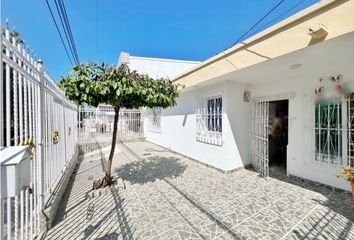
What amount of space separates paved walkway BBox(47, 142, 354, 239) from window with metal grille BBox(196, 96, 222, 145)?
4.95 ft

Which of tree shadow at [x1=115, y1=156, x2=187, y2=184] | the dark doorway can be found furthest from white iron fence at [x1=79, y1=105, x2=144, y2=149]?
the dark doorway

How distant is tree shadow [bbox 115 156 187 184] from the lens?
206 inches

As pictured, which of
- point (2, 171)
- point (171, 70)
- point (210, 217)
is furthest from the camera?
point (171, 70)

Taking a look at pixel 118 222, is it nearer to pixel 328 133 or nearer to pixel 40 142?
pixel 40 142

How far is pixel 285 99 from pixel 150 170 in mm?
4734

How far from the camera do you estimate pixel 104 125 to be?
11914mm

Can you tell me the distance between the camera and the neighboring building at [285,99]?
2986 millimetres

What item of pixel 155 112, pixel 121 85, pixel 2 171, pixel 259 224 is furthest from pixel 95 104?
pixel 155 112

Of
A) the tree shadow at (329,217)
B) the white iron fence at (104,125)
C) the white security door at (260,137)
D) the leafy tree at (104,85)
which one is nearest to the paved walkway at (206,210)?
the tree shadow at (329,217)

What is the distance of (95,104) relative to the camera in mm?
3840

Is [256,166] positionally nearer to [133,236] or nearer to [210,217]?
[210,217]

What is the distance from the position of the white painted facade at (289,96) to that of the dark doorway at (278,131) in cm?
120

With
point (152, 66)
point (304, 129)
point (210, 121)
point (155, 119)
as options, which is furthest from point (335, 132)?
point (152, 66)

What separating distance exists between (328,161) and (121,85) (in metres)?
5.03
